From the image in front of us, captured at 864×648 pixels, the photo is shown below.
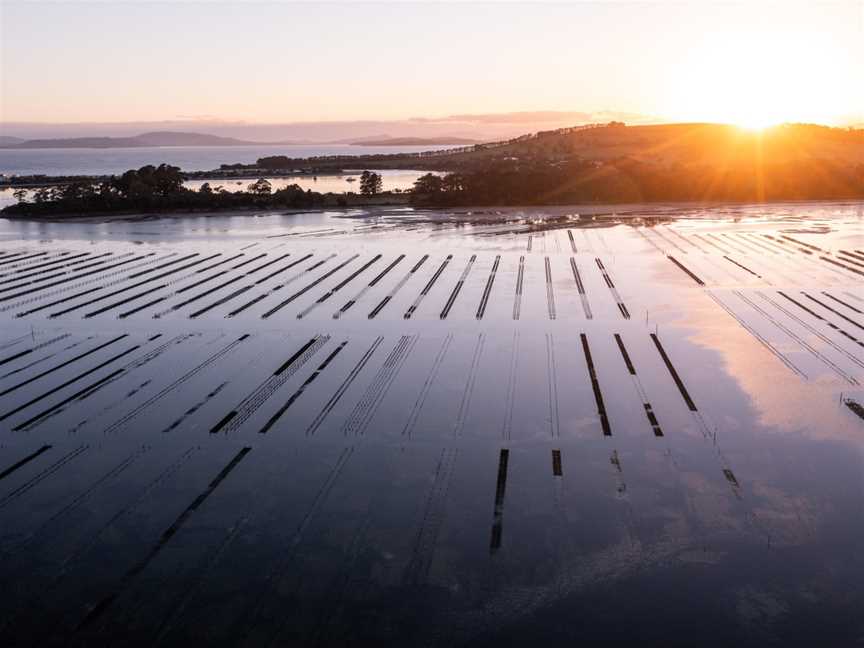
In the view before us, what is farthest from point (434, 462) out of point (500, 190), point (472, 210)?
point (500, 190)

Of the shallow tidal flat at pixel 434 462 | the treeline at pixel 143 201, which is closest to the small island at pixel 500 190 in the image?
the treeline at pixel 143 201

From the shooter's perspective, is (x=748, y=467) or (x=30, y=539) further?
(x=748, y=467)

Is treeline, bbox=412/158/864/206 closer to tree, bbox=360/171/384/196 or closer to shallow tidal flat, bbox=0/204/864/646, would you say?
tree, bbox=360/171/384/196

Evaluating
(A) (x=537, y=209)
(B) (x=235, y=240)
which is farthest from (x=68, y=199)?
(A) (x=537, y=209)

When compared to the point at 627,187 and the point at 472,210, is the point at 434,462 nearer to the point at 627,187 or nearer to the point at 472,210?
the point at 472,210

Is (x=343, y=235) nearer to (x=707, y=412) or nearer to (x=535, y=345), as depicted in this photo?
(x=535, y=345)

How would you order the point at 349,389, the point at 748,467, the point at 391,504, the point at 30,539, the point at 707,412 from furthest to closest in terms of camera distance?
the point at 349,389 < the point at 707,412 < the point at 748,467 < the point at 391,504 < the point at 30,539
